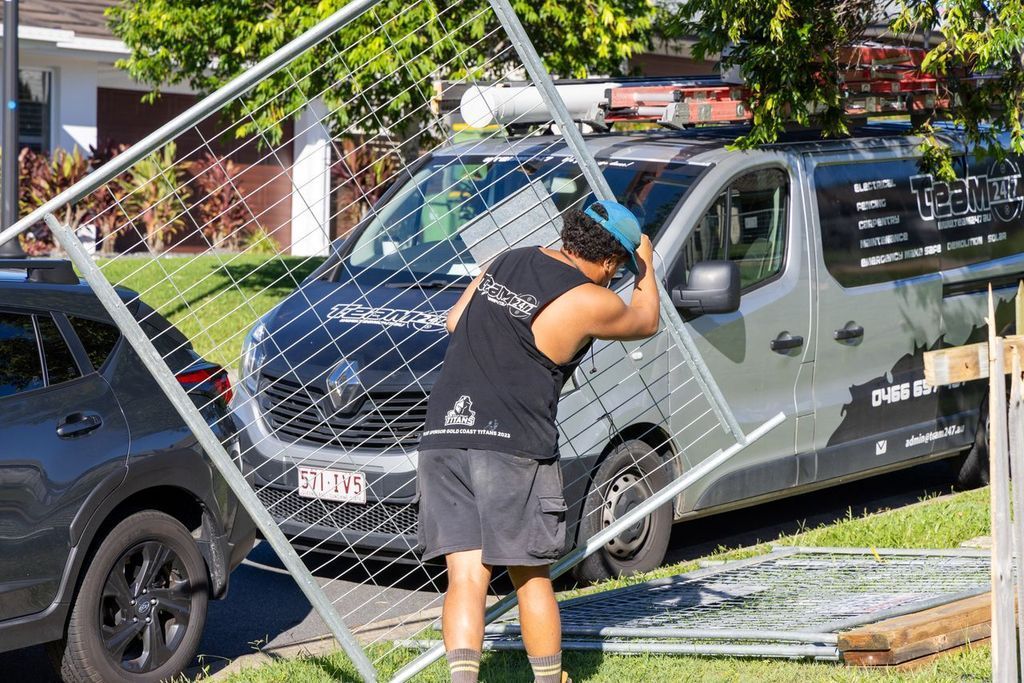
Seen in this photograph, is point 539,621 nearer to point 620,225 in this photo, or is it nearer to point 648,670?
point 648,670

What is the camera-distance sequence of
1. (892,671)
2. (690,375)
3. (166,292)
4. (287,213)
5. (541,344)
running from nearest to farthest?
(541,344) < (892,671) < (690,375) < (166,292) < (287,213)

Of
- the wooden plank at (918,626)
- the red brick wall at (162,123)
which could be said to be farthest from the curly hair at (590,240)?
the red brick wall at (162,123)

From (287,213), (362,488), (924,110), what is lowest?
(287,213)

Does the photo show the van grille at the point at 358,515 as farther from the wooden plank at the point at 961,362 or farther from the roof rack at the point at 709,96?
the wooden plank at the point at 961,362

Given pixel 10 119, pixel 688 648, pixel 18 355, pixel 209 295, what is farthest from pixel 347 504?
pixel 209 295

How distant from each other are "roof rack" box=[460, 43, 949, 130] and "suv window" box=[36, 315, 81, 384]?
3.01 metres

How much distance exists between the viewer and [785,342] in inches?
287

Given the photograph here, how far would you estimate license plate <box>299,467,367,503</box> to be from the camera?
605cm

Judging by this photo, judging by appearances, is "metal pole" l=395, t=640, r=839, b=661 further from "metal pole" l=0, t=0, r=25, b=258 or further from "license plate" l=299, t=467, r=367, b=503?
"metal pole" l=0, t=0, r=25, b=258

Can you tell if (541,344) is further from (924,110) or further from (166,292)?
(166,292)

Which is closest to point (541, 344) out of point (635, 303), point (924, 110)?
point (635, 303)

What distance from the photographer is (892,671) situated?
16.0 feet

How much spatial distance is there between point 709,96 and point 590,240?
3770mm

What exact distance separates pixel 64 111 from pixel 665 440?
52.6 feet
